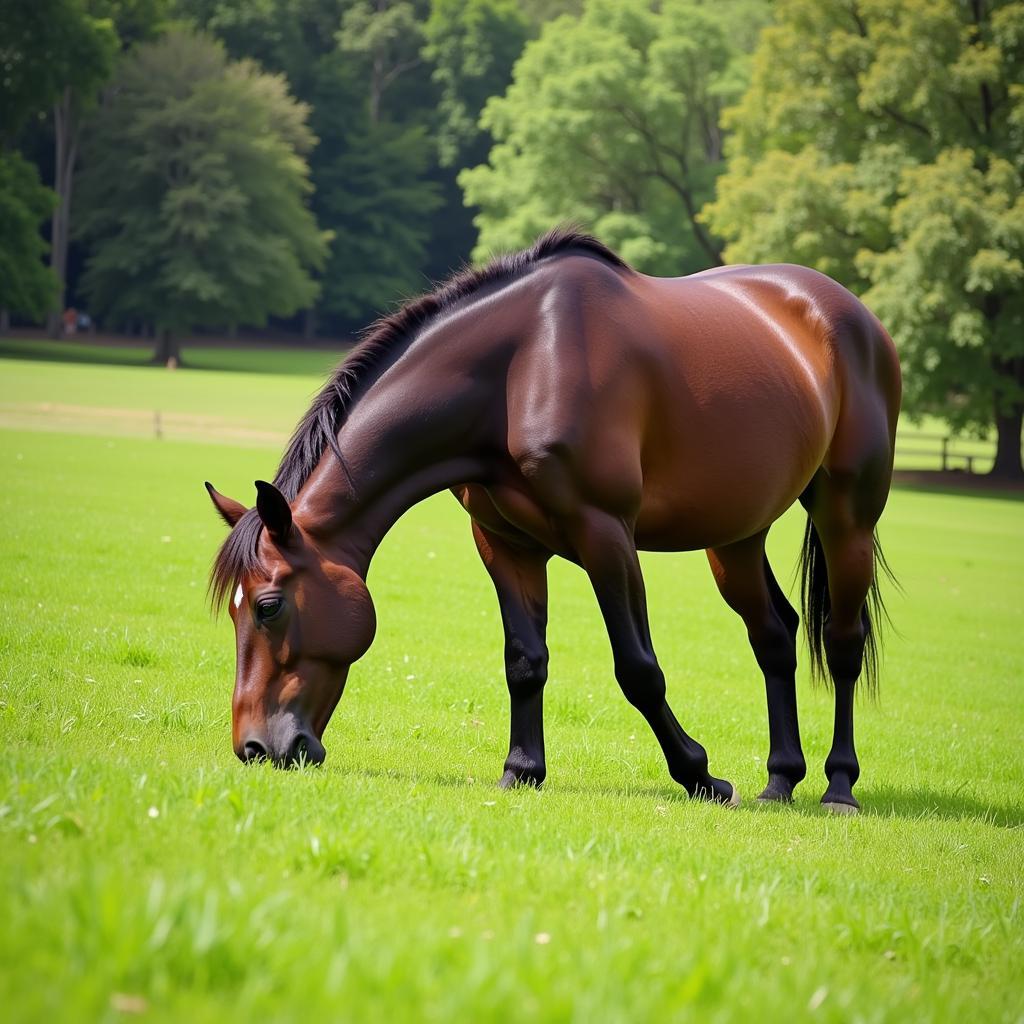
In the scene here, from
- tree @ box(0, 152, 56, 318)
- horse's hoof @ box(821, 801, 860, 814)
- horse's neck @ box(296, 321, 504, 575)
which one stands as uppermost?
tree @ box(0, 152, 56, 318)

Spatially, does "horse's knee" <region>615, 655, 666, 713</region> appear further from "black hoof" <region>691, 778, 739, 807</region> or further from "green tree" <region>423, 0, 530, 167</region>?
"green tree" <region>423, 0, 530, 167</region>

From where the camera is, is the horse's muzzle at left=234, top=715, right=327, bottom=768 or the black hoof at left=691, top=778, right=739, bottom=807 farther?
the black hoof at left=691, top=778, right=739, bottom=807

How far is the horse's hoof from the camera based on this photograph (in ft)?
23.6

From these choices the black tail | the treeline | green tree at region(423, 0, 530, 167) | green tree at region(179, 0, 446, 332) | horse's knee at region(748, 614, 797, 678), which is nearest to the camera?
horse's knee at region(748, 614, 797, 678)

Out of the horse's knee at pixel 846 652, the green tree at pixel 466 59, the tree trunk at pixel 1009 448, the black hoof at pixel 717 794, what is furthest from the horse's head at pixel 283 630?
the green tree at pixel 466 59

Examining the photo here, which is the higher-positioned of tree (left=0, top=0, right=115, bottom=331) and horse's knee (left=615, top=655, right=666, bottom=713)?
tree (left=0, top=0, right=115, bottom=331)

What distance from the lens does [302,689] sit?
5.86 meters

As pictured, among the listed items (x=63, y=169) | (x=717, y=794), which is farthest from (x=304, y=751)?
(x=63, y=169)

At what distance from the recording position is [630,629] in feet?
20.9

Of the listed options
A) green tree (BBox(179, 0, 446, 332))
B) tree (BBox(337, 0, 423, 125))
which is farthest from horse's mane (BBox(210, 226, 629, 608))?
tree (BBox(337, 0, 423, 125))

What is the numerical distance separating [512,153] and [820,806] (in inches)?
2446

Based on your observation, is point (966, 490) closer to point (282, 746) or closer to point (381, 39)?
point (282, 746)

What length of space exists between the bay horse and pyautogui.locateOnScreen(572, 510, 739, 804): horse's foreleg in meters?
0.01

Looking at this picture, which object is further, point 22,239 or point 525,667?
point 22,239
